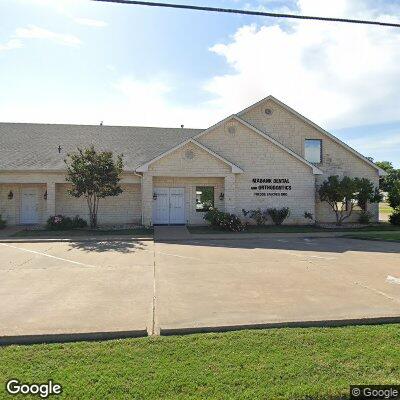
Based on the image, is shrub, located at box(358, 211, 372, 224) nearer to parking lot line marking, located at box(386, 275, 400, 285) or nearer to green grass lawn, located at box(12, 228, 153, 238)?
green grass lawn, located at box(12, 228, 153, 238)

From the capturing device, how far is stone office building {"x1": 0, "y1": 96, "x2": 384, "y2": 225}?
18812mm

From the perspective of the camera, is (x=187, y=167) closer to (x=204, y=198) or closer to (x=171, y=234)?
(x=204, y=198)

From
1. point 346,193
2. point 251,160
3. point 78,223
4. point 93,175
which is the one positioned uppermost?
point 251,160

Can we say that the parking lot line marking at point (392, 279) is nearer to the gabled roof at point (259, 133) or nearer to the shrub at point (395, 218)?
the gabled roof at point (259, 133)

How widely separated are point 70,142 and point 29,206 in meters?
4.91

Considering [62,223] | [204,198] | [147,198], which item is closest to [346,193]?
[204,198]

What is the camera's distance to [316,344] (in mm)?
4539

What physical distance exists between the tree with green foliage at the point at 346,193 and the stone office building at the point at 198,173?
87 centimetres

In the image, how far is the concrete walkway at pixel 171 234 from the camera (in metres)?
14.7

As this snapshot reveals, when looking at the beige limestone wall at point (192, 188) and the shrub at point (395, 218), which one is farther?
the shrub at point (395, 218)

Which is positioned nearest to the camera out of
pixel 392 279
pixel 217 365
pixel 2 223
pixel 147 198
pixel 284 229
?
pixel 217 365

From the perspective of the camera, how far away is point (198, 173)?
62.0ft

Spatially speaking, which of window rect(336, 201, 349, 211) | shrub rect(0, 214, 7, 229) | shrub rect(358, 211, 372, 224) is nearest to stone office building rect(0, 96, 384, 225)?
window rect(336, 201, 349, 211)

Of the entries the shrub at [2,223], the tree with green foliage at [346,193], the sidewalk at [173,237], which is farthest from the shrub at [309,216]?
the shrub at [2,223]
